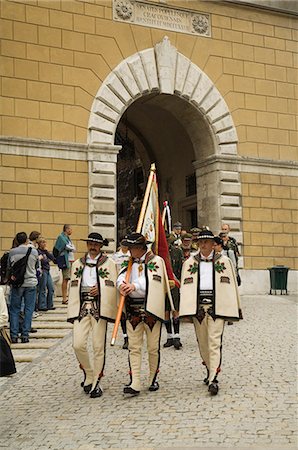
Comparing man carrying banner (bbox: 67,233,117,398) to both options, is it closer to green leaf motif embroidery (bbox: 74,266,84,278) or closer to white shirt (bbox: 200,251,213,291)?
green leaf motif embroidery (bbox: 74,266,84,278)

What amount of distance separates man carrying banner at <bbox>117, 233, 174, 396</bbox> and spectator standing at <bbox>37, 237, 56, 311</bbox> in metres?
5.31

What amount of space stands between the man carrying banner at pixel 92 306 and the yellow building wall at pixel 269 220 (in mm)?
11080

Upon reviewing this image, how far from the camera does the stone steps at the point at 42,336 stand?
352 inches

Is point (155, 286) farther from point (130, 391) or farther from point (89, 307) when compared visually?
point (130, 391)

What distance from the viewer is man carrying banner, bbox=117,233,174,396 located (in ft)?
22.6

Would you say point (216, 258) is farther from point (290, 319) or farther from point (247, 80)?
point (247, 80)

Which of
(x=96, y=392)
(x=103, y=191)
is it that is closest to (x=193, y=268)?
(x=96, y=392)

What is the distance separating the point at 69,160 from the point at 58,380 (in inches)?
356

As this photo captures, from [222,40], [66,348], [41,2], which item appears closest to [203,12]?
[222,40]

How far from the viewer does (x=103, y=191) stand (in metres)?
16.2

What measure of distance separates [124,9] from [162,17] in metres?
1.21

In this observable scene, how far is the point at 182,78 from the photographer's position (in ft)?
57.2

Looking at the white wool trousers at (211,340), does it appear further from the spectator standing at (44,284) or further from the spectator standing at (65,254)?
the spectator standing at (65,254)

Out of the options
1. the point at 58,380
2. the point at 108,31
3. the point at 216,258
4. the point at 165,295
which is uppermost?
the point at 108,31
